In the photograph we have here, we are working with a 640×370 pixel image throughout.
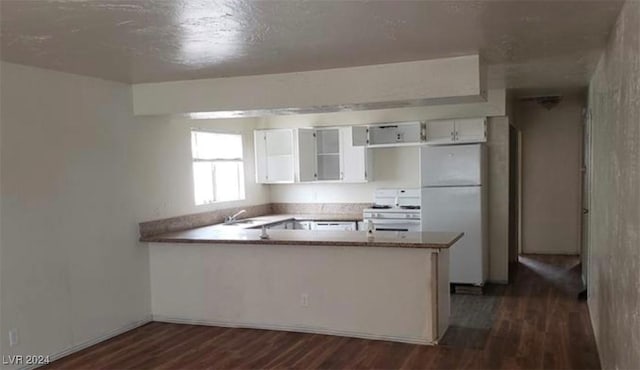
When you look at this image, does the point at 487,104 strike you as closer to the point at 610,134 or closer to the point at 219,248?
the point at 610,134

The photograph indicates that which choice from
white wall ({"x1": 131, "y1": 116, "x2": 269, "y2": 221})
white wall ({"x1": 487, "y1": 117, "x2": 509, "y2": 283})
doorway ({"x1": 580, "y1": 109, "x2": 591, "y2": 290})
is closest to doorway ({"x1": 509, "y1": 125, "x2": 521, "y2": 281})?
white wall ({"x1": 487, "y1": 117, "x2": 509, "y2": 283})

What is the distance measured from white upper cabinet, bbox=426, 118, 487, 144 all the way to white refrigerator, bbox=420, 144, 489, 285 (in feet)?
→ 0.53

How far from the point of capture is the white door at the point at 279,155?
23.6ft

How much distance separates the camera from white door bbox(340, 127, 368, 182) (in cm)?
697

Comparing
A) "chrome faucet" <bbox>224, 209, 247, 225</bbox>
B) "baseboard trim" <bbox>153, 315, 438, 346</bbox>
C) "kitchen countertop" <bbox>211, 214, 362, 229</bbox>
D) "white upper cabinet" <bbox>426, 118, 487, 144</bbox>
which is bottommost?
"baseboard trim" <bbox>153, 315, 438, 346</bbox>

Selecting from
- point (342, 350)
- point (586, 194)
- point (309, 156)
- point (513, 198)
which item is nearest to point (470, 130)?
point (586, 194)

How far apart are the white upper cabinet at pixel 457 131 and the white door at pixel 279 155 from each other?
1898 mm

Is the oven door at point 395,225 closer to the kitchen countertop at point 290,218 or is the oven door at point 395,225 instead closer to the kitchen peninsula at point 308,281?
the kitchen countertop at point 290,218

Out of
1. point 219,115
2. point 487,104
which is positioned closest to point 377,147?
point 487,104

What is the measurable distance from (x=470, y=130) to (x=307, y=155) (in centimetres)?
216

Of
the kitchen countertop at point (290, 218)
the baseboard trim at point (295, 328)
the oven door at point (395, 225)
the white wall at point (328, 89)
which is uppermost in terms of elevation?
the white wall at point (328, 89)

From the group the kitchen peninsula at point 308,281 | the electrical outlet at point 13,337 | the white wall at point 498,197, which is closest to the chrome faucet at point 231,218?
the kitchen peninsula at point 308,281

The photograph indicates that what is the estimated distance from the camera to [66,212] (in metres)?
4.32

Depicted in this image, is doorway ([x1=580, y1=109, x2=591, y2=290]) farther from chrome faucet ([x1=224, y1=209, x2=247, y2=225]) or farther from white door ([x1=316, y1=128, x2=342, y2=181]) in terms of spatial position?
chrome faucet ([x1=224, y1=209, x2=247, y2=225])
